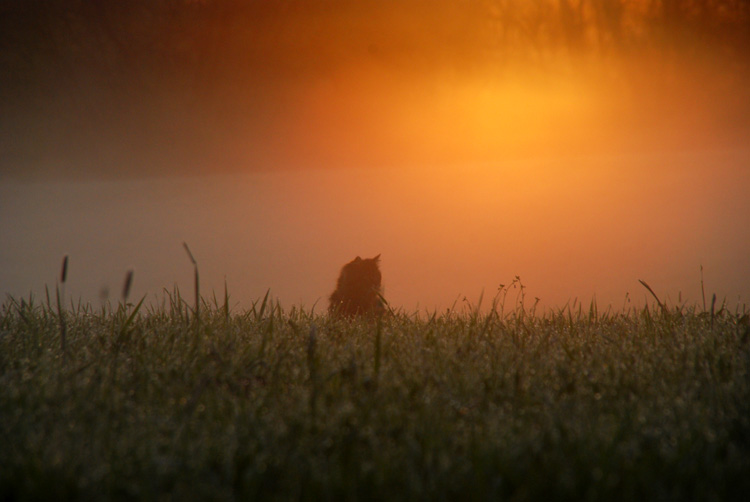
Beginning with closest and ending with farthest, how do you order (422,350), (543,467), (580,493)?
(580,493) < (543,467) < (422,350)

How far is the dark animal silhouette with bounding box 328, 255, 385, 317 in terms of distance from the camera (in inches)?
211

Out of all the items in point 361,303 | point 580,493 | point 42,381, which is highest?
point 361,303

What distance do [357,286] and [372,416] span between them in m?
3.47

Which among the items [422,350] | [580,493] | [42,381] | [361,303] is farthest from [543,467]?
[361,303]

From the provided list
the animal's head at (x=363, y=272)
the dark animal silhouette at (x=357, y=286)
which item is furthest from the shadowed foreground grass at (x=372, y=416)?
the animal's head at (x=363, y=272)

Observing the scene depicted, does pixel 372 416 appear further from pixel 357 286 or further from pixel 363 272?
pixel 363 272

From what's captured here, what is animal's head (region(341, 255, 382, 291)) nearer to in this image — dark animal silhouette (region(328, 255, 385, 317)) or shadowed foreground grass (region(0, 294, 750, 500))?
dark animal silhouette (region(328, 255, 385, 317))

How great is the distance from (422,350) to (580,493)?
4.50 ft

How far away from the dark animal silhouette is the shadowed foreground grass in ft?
6.39

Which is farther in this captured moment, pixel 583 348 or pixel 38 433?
pixel 583 348

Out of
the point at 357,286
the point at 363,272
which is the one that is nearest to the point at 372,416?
the point at 357,286

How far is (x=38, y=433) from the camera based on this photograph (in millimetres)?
1991

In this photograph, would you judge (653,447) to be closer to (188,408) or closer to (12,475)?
(188,408)

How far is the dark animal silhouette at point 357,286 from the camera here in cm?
537
